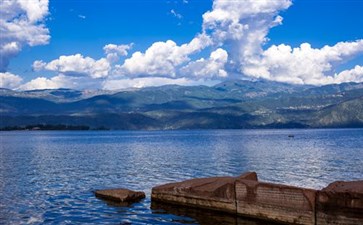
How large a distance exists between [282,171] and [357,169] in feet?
41.9

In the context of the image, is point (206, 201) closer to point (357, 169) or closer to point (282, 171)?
point (282, 171)

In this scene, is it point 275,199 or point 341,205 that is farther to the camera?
point 275,199

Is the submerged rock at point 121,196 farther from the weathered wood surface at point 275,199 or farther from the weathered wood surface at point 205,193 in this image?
the weathered wood surface at point 275,199

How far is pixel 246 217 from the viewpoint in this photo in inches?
1316

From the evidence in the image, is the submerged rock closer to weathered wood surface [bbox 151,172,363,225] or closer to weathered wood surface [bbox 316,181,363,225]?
weathered wood surface [bbox 151,172,363,225]

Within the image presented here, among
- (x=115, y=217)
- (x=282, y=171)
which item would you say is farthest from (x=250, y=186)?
(x=282, y=171)

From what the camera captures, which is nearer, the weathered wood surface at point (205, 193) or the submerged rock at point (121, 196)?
the weathered wood surface at point (205, 193)

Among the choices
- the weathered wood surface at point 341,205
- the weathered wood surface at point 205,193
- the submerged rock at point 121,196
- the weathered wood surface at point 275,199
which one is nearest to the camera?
the weathered wood surface at point 341,205

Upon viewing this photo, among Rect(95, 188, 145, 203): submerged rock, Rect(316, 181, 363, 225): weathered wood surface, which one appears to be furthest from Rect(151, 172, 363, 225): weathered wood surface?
Rect(95, 188, 145, 203): submerged rock

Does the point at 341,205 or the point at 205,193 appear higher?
the point at 341,205

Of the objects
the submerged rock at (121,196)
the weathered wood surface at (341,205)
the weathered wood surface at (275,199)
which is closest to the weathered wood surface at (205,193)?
the weathered wood surface at (275,199)

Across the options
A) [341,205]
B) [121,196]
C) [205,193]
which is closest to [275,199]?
[341,205]

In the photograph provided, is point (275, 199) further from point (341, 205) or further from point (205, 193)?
point (205, 193)

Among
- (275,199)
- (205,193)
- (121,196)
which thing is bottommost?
(121,196)
